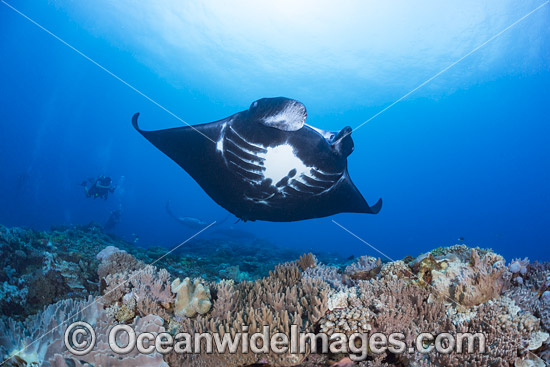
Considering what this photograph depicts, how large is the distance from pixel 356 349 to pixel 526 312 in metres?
1.52

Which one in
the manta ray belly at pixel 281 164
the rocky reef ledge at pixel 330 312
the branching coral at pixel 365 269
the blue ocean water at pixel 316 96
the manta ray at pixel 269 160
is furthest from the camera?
the blue ocean water at pixel 316 96

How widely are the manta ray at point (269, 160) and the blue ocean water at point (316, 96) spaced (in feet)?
91.9

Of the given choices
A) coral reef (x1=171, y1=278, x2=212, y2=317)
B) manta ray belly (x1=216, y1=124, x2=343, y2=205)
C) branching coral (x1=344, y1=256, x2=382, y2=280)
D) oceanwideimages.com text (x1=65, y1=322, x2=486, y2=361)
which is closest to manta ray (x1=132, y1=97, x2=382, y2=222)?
manta ray belly (x1=216, y1=124, x2=343, y2=205)

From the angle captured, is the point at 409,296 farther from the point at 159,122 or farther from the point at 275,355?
the point at 159,122

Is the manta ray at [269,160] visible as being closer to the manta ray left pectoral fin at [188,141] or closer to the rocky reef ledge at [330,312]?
the manta ray left pectoral fin at [188,141]

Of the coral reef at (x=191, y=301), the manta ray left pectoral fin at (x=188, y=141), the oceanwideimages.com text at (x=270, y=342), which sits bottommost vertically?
the oceanwideimages.com text at (x=270, y=342)

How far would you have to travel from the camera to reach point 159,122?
83.6 metres

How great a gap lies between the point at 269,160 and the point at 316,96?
43783 millimetres

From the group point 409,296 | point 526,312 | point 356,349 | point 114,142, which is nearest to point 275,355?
point 356,349

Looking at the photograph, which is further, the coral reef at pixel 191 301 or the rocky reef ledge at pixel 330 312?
the coral reef at pixel 191 301

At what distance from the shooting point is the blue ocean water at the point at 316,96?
28.9m

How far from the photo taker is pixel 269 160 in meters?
3.60

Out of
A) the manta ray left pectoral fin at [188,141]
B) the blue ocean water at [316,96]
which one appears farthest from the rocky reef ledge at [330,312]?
the blue ocean water at [316,96]

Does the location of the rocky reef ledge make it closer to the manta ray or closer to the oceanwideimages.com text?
the oceanwideimages.com text
